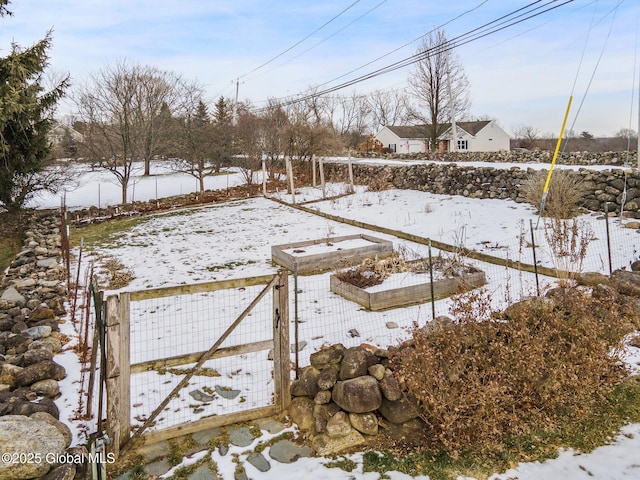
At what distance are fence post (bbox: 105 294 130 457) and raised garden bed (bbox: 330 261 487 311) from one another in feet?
12.8

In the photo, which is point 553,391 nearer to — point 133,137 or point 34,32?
point 34,32

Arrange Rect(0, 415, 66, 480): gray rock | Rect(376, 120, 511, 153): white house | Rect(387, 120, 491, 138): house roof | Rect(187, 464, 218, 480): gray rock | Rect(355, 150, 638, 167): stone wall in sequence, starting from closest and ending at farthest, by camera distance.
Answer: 1. Rect(0, 415, 66, 480): gray rock
2. Rect(187, 464, 218, 480): gray rock
3. Rect(355, 150, 638, 167): stone wall
4. Rect(376, 120, 511, 153): white house
5. Rect(387, 120, 491, 138): house roof

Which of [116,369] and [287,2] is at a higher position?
[287,2]

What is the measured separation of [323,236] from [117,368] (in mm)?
8393

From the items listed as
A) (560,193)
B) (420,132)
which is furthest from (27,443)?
(420,132)

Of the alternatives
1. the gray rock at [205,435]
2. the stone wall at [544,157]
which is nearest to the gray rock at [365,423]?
the gray rock at [205,435]

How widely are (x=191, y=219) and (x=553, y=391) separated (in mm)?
13333

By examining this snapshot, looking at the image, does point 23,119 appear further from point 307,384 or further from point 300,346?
point 307,384

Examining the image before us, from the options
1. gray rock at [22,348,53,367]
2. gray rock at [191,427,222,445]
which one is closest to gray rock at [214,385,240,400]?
gray rock at [191,427,222,445]

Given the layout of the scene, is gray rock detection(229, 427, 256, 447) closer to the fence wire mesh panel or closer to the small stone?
the fence wire mesh panel

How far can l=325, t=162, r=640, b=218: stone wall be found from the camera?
34.2 feet

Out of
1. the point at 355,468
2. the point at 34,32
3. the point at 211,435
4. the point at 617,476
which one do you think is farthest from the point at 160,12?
the point at 617,476

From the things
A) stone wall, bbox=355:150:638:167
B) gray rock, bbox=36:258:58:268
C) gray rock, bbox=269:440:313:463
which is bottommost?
gray rock, bbox=269:440:313:463

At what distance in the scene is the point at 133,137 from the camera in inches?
769
